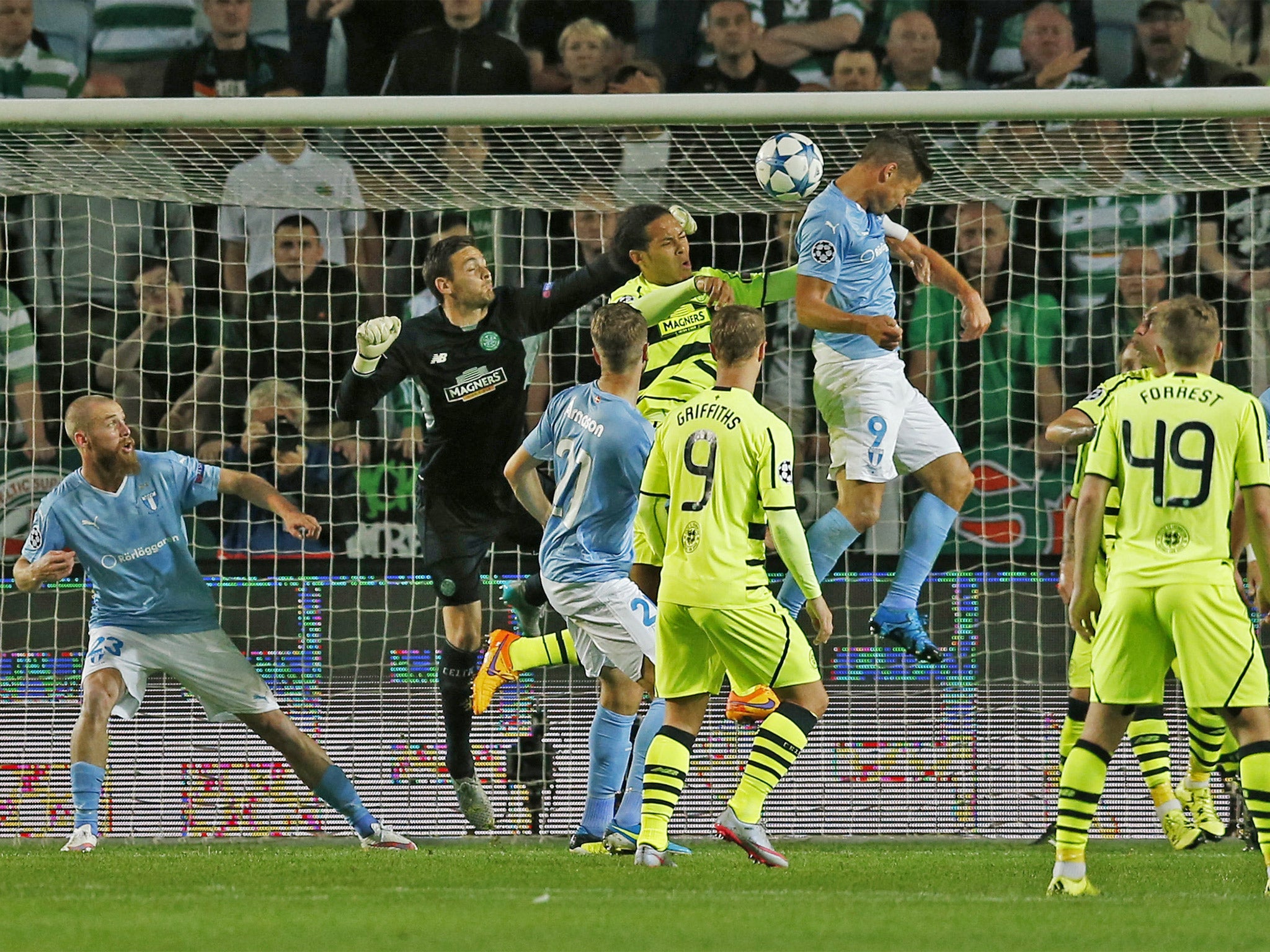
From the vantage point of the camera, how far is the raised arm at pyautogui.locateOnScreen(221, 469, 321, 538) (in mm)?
7406

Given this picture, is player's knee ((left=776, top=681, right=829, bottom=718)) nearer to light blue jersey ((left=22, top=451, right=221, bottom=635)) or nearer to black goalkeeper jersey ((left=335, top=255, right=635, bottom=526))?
black goalkeeper jersey ((left=335, top=255, right=635, bottom=526))

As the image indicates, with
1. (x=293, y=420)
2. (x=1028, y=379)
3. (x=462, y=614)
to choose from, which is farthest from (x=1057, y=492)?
(x=293, y=420)

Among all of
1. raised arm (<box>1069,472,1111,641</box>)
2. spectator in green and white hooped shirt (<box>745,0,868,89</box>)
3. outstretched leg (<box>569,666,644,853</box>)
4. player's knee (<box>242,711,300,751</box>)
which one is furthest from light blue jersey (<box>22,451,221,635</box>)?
spectator in green and white hooped shirt (<box>745,0,868,89</box>)

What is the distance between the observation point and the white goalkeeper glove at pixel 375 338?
7910mm

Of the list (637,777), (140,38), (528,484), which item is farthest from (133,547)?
(140,38)

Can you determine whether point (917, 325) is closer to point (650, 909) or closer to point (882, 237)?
point (882, 237)

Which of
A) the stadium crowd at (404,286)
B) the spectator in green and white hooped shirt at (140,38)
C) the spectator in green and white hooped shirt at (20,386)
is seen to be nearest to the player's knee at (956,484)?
the stadium crowd at (404,286)

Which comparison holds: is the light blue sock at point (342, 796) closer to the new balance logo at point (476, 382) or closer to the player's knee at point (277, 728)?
the player's knee at point (277, 728)

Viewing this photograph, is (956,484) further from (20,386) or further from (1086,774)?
(20,386)

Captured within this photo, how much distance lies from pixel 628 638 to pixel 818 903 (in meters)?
1.83

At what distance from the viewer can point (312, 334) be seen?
34.1ft

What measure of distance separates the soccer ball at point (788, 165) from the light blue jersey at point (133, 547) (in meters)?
2.77

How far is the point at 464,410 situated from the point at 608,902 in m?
3.60

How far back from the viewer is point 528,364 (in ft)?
31.5
